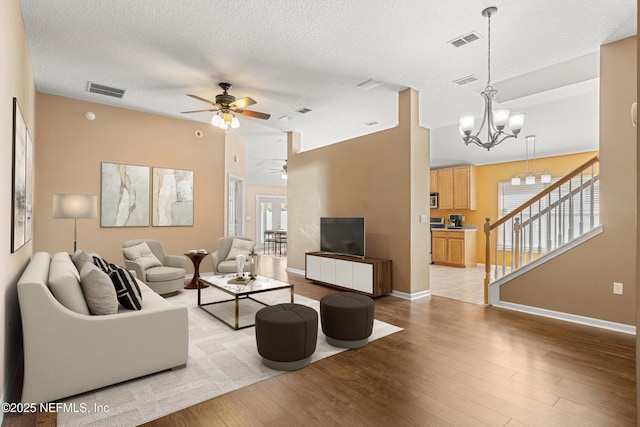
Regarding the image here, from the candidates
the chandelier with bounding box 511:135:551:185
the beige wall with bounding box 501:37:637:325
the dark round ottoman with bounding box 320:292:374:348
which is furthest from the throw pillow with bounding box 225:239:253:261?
the chandelier with bounding box 511:135:551:185

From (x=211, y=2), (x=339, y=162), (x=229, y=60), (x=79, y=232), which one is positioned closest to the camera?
(x=211, y=2)

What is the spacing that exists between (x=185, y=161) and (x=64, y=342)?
468 centimetres

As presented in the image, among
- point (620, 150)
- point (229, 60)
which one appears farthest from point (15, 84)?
point (620, 150)

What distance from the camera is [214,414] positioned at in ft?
6.84

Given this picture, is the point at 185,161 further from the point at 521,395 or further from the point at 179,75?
the point at 521,395

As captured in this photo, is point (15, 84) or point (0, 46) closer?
point (0, 46)

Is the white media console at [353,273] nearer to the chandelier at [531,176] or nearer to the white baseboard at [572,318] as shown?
the white baseboard at [572,318]

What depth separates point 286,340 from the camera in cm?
261

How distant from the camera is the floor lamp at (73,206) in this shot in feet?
13.1

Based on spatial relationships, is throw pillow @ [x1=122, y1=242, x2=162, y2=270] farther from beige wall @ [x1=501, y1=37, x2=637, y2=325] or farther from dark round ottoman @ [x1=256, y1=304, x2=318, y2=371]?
beige wall @ [x1=501, y1=37, x2=637, y2=325]

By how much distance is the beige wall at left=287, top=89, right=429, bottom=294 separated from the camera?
16.3 ft

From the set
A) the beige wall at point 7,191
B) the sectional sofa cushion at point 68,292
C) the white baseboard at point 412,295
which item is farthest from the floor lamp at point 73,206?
the white baseboard at point 412,295

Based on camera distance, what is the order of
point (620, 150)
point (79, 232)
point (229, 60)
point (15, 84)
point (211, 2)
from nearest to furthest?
point (15, 84) < point (211, 2) < point (620, 150) < point (229, 60) < point (79, 232)

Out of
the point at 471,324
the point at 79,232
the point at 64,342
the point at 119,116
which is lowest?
the point at 471,324
